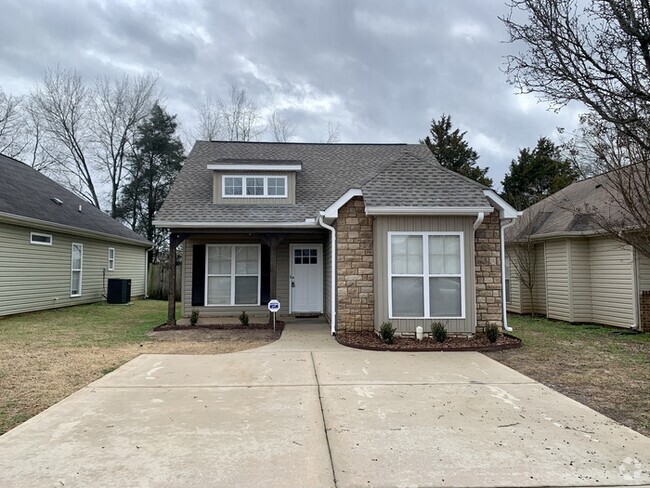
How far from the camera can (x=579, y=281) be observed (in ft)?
37.9

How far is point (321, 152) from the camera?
15.2 meters

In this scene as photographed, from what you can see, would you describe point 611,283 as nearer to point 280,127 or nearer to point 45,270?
point 45,270

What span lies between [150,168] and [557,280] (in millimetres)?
23968

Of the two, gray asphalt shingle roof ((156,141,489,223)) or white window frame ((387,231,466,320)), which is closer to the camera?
white window frame ((387,231,466,320))

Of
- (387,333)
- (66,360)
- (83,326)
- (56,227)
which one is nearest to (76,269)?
(56,227)

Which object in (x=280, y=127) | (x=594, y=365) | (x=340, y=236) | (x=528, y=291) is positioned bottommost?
(x=594, y=365)

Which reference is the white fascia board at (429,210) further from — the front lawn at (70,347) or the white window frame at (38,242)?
the white window frame at (38,242)

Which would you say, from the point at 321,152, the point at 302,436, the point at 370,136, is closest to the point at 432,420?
the point at 302,436

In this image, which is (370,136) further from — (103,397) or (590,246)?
(103,397)

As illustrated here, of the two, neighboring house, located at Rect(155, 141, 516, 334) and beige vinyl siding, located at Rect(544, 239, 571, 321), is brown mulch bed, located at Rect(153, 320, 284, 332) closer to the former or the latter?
neighboring house, located at Rect(155, 141, 516, 334)

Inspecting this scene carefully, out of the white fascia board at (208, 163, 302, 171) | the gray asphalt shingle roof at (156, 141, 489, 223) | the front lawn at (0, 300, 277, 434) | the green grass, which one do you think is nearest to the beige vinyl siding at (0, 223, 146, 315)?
the green grass

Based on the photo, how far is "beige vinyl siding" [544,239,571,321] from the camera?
11.7 meters

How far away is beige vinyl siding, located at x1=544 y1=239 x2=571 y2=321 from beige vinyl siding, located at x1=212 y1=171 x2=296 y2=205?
24.6ft

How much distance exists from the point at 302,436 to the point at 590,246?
10.8 meters
